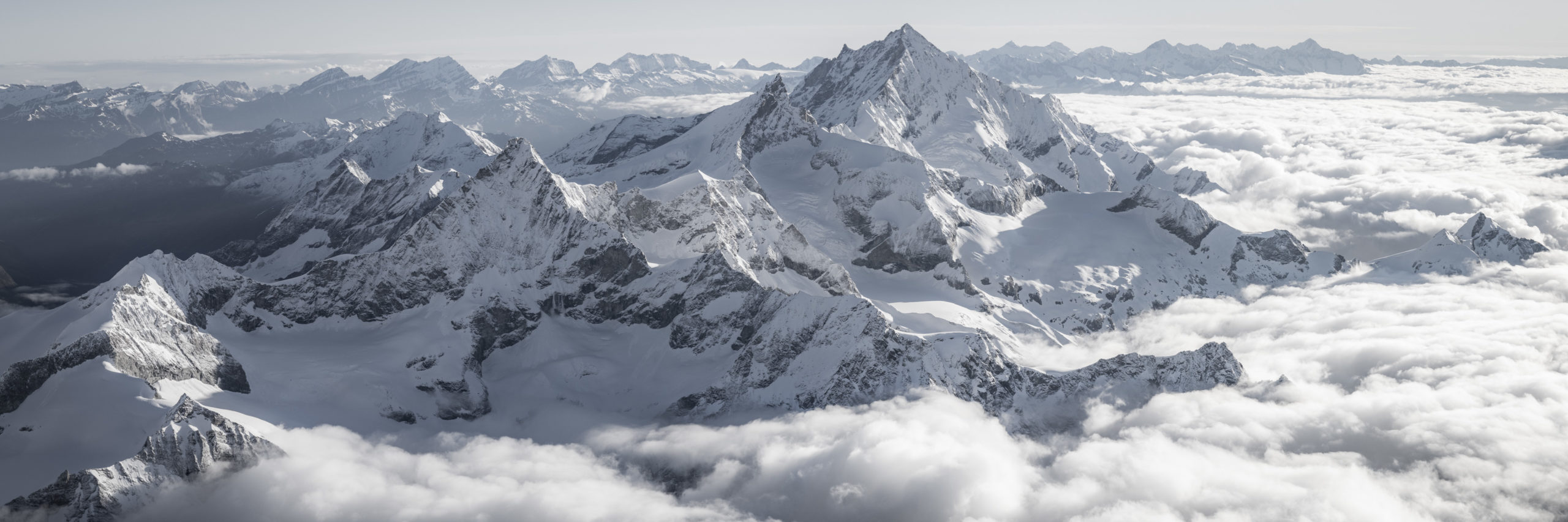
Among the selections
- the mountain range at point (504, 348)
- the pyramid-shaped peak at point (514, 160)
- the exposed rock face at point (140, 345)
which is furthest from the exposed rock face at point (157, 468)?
the pyramid-shaped peak at point (514, 160)

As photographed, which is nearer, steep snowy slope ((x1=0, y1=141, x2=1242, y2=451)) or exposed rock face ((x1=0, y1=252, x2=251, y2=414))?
exposed rock face ((x1=0, y1=252, x2=251, y2=414))

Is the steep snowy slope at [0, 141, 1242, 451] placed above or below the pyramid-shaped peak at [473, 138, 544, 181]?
below

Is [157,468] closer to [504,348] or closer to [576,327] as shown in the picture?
[504,348]

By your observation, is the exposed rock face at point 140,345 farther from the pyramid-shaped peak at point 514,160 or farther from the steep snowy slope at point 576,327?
the pyramid-shaped peak at point 514,160

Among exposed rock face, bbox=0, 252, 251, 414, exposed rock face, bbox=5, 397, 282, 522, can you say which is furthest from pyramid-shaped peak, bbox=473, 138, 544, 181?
exposed rock face, bbox=5, 397, 282, 522

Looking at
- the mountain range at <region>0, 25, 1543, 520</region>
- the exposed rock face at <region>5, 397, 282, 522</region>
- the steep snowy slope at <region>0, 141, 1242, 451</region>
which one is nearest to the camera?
the exposed rock face at <region>5, 397, 282, 522</region>

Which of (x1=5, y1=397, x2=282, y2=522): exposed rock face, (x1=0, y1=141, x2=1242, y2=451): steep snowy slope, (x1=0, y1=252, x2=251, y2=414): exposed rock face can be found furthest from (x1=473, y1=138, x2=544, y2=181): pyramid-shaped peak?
(x1=5, y1=397, x2=282, y2=522): exposed rock face

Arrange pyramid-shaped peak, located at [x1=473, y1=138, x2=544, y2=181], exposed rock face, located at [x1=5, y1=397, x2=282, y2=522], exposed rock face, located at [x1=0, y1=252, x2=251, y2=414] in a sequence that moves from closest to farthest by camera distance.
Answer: exposed rock face, located at [x1=5, y1=397, x2=282, y2=522] < exposed rock face, located at [x1=0, y1=252, x2=251, y2=414] < pyramid-shaped peak, located at [x1=473, y1=138, x2=544, y2=181]

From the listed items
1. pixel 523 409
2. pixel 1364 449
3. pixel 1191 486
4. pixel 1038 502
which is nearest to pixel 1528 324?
pixel 1364 449

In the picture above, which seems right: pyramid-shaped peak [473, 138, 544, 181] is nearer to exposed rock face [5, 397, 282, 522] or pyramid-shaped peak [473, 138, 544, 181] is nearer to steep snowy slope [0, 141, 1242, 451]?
steep snowy slope [0, 141, 1242, 451]

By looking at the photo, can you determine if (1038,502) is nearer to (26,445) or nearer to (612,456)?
(612,456)

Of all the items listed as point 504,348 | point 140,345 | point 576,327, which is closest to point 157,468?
point 140,345
